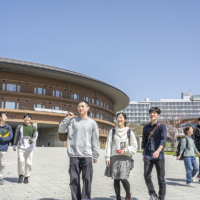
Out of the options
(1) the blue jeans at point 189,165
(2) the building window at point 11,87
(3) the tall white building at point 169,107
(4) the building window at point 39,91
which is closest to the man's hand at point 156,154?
(1) the blue jeans at point 189,165

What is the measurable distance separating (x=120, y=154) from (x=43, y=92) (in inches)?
1436

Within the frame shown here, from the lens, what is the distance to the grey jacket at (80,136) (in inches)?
166

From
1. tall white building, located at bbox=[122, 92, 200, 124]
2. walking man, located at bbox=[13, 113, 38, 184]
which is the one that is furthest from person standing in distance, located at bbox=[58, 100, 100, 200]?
tall white building, located at bbox=[122, 92, 200, 124]

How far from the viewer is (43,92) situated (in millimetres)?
39531

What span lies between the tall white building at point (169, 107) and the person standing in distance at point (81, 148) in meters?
143

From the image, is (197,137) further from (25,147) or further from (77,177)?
(25,147)

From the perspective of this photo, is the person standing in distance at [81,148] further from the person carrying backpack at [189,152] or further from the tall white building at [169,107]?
the tall white building at [169,107]

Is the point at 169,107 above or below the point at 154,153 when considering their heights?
above

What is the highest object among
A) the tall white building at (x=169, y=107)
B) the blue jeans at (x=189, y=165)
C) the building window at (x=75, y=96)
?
the tall white building at (x=169, y=107)

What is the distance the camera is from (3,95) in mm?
36625

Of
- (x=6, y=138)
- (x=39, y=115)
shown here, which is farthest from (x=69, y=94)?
(x=6, y=138)

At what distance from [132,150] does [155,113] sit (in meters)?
1.03

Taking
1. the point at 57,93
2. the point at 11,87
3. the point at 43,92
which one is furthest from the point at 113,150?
the point at 57,93

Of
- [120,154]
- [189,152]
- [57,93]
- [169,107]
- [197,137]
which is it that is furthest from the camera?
[169,107]
